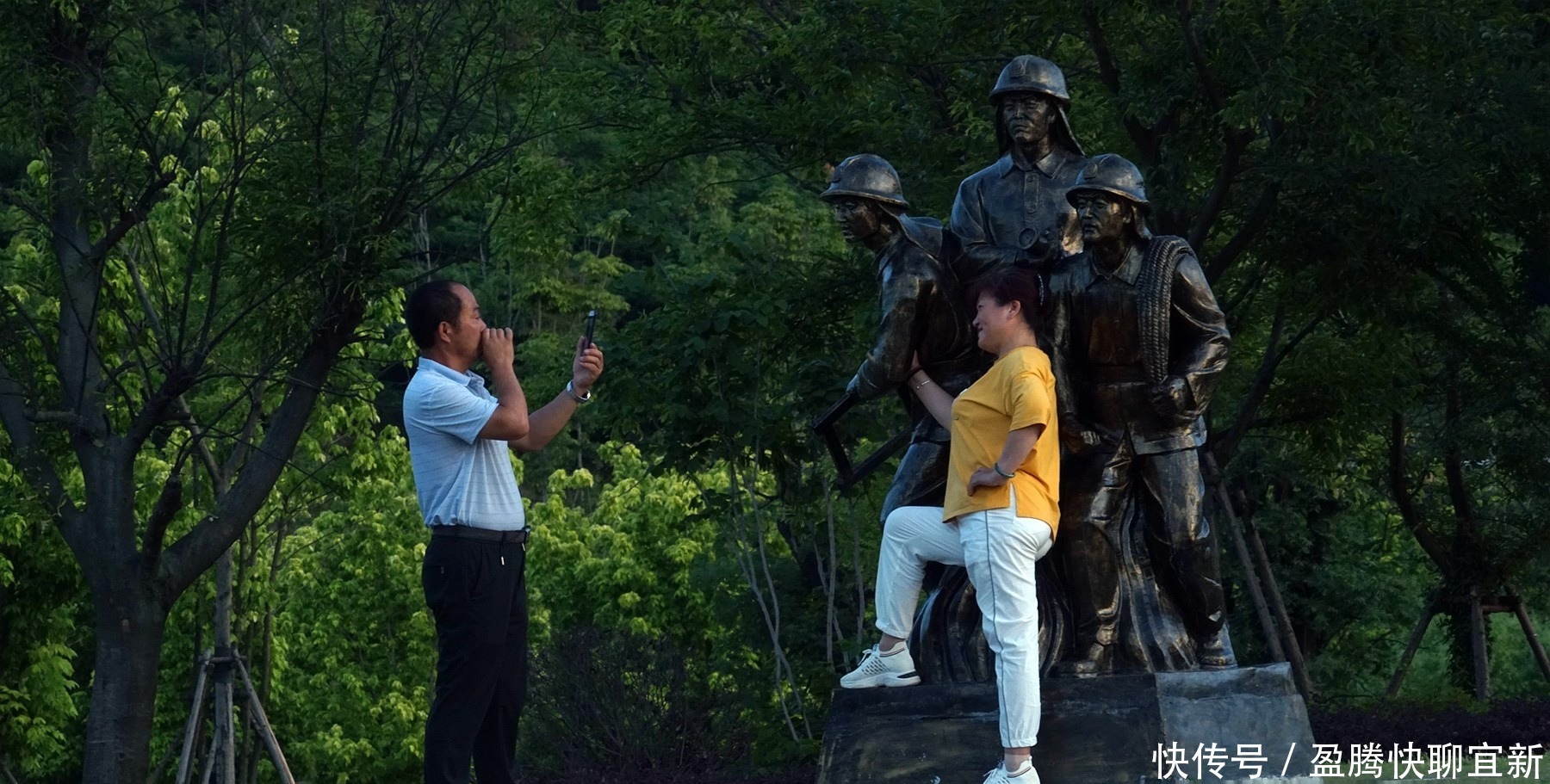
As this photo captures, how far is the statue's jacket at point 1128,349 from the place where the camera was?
22.1 ft

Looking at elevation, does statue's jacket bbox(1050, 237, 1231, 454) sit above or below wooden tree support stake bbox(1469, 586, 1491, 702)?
above

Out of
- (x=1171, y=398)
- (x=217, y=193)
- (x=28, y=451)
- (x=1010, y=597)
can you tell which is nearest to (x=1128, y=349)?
(x=1171, y=398)

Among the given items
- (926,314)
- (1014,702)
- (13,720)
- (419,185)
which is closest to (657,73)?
(419,185)

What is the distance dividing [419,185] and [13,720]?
11.5m

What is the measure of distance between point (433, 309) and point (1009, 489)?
6.33 ft

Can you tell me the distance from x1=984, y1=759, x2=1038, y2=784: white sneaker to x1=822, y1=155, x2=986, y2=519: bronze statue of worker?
3.84ft

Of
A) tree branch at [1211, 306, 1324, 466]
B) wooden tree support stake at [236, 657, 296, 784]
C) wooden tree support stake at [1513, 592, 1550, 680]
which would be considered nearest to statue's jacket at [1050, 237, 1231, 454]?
tree branch at [1211, 306, 1324, 466]

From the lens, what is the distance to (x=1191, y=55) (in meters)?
11.2

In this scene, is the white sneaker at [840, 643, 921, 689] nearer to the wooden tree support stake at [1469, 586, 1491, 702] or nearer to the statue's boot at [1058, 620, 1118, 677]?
the statue's boot at [1058, 620, 1118, 677]

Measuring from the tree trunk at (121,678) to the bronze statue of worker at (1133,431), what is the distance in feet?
32.5

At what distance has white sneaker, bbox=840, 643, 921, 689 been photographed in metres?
6.59

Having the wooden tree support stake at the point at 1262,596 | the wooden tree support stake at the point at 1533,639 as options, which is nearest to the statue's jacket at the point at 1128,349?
the wooden tree support stake at the point at 1262,596

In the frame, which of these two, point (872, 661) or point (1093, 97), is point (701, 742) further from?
point (872, 661)

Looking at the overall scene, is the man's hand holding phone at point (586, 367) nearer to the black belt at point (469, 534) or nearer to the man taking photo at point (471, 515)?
the man taking photo at point (471, 515)
